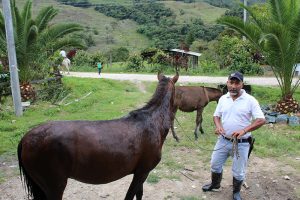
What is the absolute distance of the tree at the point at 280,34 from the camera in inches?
400

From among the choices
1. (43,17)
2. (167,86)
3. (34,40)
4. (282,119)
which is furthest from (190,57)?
(167,86)

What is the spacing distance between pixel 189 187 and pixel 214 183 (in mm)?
440

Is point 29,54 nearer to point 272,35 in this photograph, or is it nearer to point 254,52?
point 272,35

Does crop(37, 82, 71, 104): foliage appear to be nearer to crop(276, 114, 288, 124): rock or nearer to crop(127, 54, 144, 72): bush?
crop(276, 114, 288, 124): rock

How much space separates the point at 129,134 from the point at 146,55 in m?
22.4

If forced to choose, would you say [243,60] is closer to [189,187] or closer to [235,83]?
[189,187]

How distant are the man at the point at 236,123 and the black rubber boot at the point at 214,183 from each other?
16 cm

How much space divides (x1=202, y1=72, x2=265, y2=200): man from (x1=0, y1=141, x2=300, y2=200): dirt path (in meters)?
0.56

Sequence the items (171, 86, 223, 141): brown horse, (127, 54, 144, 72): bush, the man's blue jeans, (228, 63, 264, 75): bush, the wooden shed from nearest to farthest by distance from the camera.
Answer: the man's blue jeans → (171, 86, 223, 141): brown horse → (228, 63, 264, 75): bush → (127, 54, 144, 72): bush → the wooden shed

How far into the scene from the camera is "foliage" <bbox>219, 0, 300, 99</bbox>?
10164mm

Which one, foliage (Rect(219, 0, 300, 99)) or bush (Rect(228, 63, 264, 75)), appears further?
bush (Rect(228, 63, 264, 75))

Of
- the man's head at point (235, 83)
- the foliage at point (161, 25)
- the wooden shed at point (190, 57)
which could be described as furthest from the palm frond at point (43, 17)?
the foliage at point (161, 25)

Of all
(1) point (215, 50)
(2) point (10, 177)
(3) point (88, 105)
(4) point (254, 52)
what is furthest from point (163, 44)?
(2) point (10, 177)

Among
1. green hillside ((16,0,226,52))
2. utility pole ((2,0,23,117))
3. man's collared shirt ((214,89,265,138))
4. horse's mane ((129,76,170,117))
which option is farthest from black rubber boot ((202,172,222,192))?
green hillside ((16,0,226,52))
